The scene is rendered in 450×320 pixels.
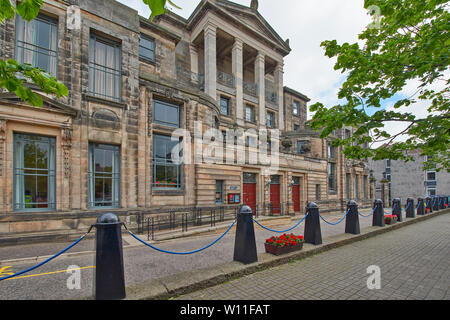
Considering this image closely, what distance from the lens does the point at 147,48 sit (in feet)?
45.0

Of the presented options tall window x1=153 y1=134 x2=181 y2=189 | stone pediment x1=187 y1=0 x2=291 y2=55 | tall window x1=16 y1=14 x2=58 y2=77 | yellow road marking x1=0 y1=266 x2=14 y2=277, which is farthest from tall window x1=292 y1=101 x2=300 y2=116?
yellow road marking x1=0 y1=266 x2=14 y2=277

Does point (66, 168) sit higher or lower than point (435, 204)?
higher

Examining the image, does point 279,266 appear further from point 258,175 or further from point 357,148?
point 258,175

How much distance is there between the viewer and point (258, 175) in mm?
16812

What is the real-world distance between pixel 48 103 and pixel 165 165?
5.65 meters

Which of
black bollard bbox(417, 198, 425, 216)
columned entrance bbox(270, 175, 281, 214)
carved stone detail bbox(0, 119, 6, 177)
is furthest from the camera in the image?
columned entrance bbox(270, 175, 281, 214)

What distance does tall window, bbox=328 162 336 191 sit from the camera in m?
24.8

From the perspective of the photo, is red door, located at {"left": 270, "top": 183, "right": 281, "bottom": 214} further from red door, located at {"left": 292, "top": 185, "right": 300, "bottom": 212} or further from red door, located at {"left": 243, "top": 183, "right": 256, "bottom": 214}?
red door, located at {"left": 292, "top": 185, "right": 300, "bottom": 212}

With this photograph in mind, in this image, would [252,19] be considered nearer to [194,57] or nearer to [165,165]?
[194,57]

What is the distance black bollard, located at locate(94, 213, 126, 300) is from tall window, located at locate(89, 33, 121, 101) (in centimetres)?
869

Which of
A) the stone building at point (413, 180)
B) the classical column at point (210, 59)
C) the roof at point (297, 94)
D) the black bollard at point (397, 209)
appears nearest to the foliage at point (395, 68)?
the black bollard at point (397, 209)

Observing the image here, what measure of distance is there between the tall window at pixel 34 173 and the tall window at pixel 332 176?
24.5 m

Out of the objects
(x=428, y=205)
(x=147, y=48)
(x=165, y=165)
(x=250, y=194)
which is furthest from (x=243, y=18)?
(x=428, y=205)
